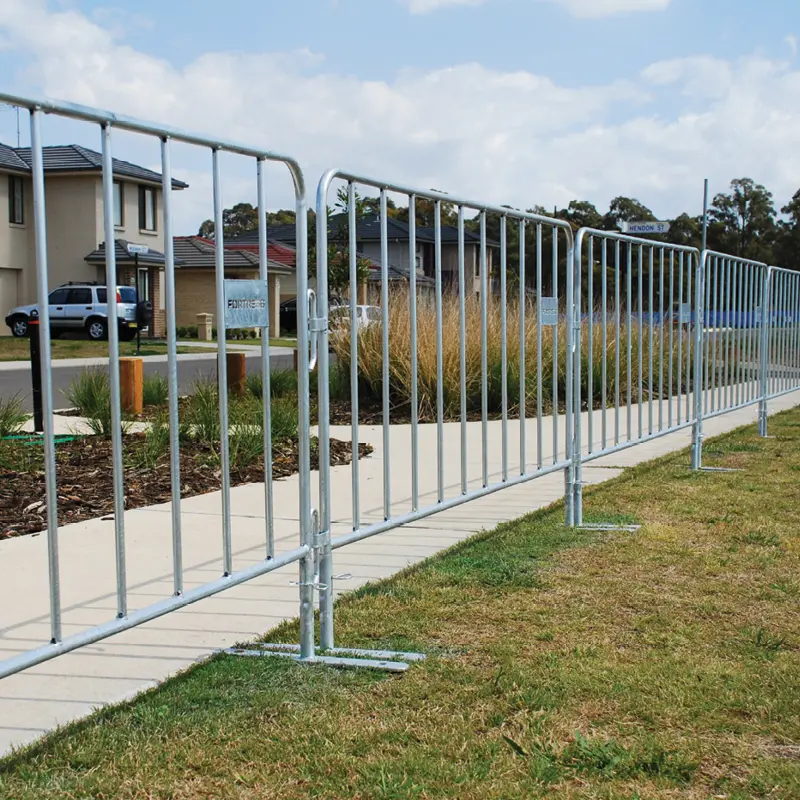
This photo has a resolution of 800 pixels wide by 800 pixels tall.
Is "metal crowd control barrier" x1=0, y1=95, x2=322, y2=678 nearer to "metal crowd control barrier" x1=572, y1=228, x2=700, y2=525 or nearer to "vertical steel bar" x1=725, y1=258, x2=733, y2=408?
"metal crowd control barrier" x1=572, y1=228, x2=700, y2=525

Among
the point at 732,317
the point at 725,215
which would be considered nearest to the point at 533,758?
the point at 732,317

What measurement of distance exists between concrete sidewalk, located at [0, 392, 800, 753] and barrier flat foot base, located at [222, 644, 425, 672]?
0.21m

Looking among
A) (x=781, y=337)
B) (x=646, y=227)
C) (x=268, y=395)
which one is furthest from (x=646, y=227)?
(x=268, y=395)

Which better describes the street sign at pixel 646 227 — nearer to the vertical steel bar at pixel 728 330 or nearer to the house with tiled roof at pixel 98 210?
the vertical steel bar at pixel 728 330

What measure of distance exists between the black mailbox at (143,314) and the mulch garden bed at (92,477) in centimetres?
217

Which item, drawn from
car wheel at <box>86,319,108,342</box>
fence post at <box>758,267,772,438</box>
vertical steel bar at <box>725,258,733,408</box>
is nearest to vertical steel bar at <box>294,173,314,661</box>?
vertical steel bar at <box>725,258,733,408</box>

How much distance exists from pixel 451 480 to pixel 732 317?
3855 mm

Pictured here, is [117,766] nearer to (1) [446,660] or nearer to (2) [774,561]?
(1) [446,660]

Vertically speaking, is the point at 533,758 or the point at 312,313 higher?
the point at 312,313

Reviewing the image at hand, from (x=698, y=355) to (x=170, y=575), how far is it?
18.1ft

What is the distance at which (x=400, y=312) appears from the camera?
13164 mm

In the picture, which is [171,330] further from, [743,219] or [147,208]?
[743,219]

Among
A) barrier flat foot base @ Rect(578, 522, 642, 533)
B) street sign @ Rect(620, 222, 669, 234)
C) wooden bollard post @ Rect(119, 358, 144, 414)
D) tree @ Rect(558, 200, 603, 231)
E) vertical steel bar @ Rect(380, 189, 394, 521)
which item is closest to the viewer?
vertical steel bar @ Rect(380, 189, 394, 521)

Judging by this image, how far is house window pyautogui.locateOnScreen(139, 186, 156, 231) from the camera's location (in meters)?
4.99
